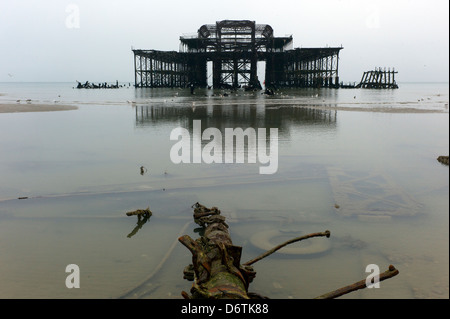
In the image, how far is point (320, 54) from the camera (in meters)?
75.6

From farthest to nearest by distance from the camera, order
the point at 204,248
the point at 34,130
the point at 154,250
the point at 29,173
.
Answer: the point at 34,130
the point at 29,173
the point at 154,250
the point at 204,248

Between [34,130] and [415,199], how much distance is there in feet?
51.7

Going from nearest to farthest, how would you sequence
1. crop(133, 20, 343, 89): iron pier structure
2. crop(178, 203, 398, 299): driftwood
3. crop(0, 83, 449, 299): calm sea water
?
crop(178, 203, 398, 299): driftwood
crop(0, 83, 449, 299): calm sea water
crop(133, 20, 343, 89): iron pier structure

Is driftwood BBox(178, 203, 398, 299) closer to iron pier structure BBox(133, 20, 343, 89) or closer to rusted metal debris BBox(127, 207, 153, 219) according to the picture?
rusted metal debris BBox(127, 207, 153, 219)

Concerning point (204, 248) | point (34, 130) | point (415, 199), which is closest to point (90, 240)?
point (204, 248)

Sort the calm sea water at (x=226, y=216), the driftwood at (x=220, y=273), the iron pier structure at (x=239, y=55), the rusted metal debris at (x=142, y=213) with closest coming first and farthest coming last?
the driftwood at (x=220, y=273) < the calm sea water at (x=226, y=216) < the rusted metal debris at (x=142, y=213) < the iron pier structure at (x=239, y=55)

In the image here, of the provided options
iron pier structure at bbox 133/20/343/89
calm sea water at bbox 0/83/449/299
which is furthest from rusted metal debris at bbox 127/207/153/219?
iron pier structure at bbox 133/20/343/89

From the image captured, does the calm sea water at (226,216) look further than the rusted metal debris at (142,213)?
No

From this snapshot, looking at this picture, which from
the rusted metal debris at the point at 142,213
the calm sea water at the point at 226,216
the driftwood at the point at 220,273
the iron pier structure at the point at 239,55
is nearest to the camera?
the driftwood at the point at 220,273

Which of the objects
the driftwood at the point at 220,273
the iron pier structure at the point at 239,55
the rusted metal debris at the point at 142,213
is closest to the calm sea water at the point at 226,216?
the rusted metal debris at the point at 142,213

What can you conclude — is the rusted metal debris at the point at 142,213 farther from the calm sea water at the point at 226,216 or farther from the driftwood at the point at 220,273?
the driftwood at the point at 220,273

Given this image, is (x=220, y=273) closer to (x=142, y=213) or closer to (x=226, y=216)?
(x=226, y=216)

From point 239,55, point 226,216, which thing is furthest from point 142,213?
point 239,55
